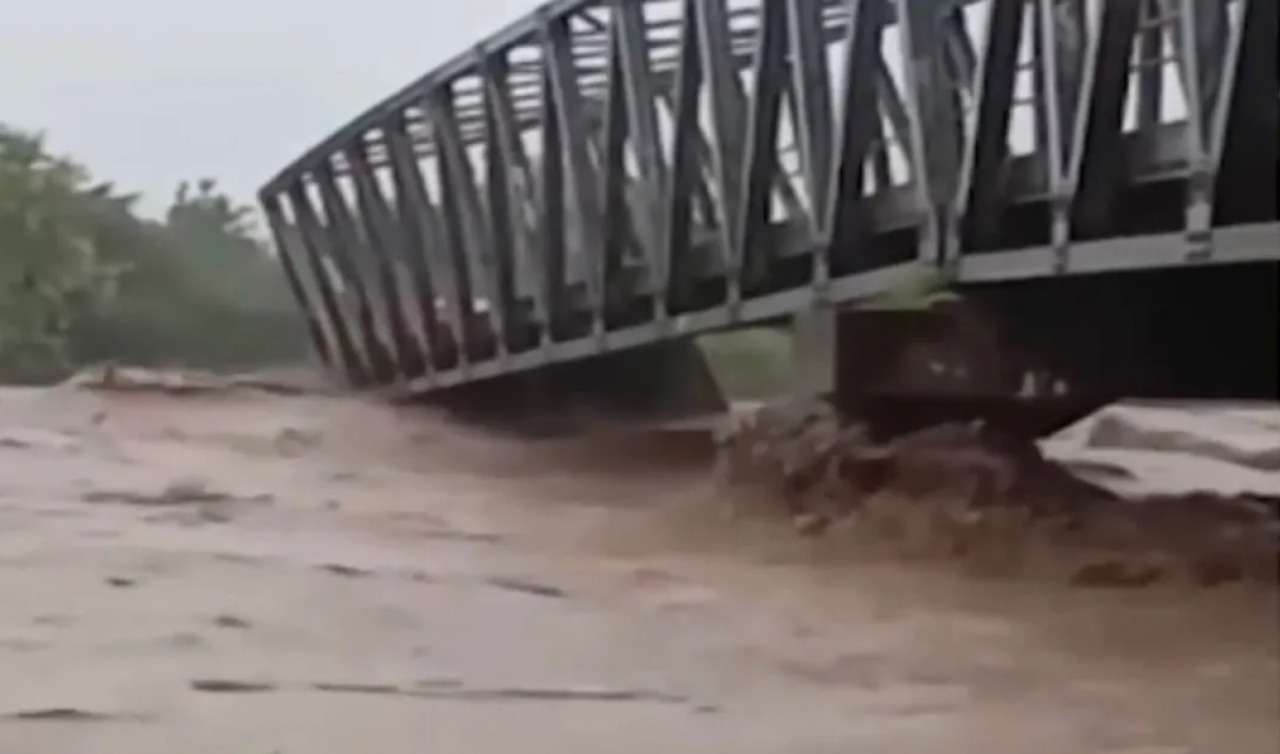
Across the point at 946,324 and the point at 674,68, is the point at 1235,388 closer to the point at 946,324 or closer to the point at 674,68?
the point at 946,324

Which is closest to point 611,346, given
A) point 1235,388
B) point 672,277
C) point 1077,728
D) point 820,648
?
point 672,277

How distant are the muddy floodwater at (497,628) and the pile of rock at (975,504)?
0.61 feet

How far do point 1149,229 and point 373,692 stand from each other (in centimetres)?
226

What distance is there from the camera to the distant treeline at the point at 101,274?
13.6 ft

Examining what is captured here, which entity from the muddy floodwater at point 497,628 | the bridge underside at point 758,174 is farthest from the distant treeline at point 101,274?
the bridge underside at point 758,174

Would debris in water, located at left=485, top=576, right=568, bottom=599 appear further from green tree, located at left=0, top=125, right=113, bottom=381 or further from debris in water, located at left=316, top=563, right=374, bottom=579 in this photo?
green tree, located at left=0, top=125, right=113, bottom=381

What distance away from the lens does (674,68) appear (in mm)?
6852

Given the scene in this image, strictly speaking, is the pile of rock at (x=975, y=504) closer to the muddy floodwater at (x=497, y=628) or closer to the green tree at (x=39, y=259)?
the muddy floodwater at (x=497, y=628)

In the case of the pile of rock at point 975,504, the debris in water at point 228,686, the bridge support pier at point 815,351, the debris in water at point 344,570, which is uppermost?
the debris in water at point 228,686

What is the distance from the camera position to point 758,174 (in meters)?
6.31

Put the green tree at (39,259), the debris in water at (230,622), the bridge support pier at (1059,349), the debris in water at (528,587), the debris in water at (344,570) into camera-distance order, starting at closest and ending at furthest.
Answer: the debris in water at (230,622) → the green tree at (39,259) → the debris in water at (344,570) → the debris in water at (528,587) → the bridge support pier at (1059,349)

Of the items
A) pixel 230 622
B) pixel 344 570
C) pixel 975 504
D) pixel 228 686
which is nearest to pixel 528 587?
pixel 344 570

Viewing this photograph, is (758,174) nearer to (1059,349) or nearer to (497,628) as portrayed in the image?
(1059,349)

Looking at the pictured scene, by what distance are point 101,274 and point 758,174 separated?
7.46 ft
